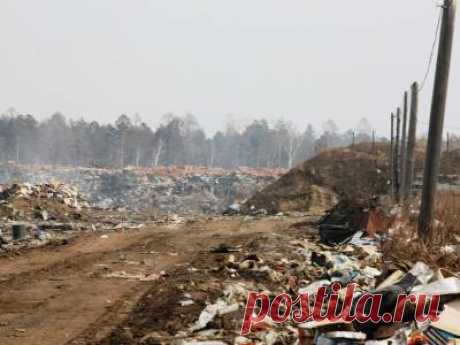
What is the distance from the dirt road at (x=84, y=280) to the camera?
5.78 m

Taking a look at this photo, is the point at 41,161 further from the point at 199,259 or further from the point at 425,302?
the point at 425,302

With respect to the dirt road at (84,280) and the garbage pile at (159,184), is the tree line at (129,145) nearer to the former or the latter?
the garbage pile at (159,184)

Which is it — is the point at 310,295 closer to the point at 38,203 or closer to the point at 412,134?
the point at 412,134

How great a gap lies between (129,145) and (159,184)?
37505 millimetres

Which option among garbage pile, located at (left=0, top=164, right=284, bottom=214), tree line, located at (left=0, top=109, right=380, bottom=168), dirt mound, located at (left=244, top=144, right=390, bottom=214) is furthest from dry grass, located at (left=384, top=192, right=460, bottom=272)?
tree line, located at (left=0, top=109, right=380, bottom=168)

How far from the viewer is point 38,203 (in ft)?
62.0

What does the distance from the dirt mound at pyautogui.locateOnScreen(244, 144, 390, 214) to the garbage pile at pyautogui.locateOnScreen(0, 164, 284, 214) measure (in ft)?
22.6

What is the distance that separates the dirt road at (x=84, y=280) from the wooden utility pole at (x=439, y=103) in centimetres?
445

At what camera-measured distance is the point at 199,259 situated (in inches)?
387

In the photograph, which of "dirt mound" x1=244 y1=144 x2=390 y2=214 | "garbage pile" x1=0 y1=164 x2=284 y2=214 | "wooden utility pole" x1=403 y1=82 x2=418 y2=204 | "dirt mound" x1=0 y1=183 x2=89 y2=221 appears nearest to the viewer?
"wooden utility pole" x1=403 y1=82 x2=418 y2=204

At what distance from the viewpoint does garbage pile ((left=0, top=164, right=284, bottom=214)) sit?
3588 cm

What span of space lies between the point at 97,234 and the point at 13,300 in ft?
23.5

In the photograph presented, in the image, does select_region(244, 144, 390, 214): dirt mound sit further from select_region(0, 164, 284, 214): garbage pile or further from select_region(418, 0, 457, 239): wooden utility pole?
select_region(418, 0, 457, 239): wooden utility pole

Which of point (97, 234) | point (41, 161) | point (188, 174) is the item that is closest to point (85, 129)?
point (41, 161)
